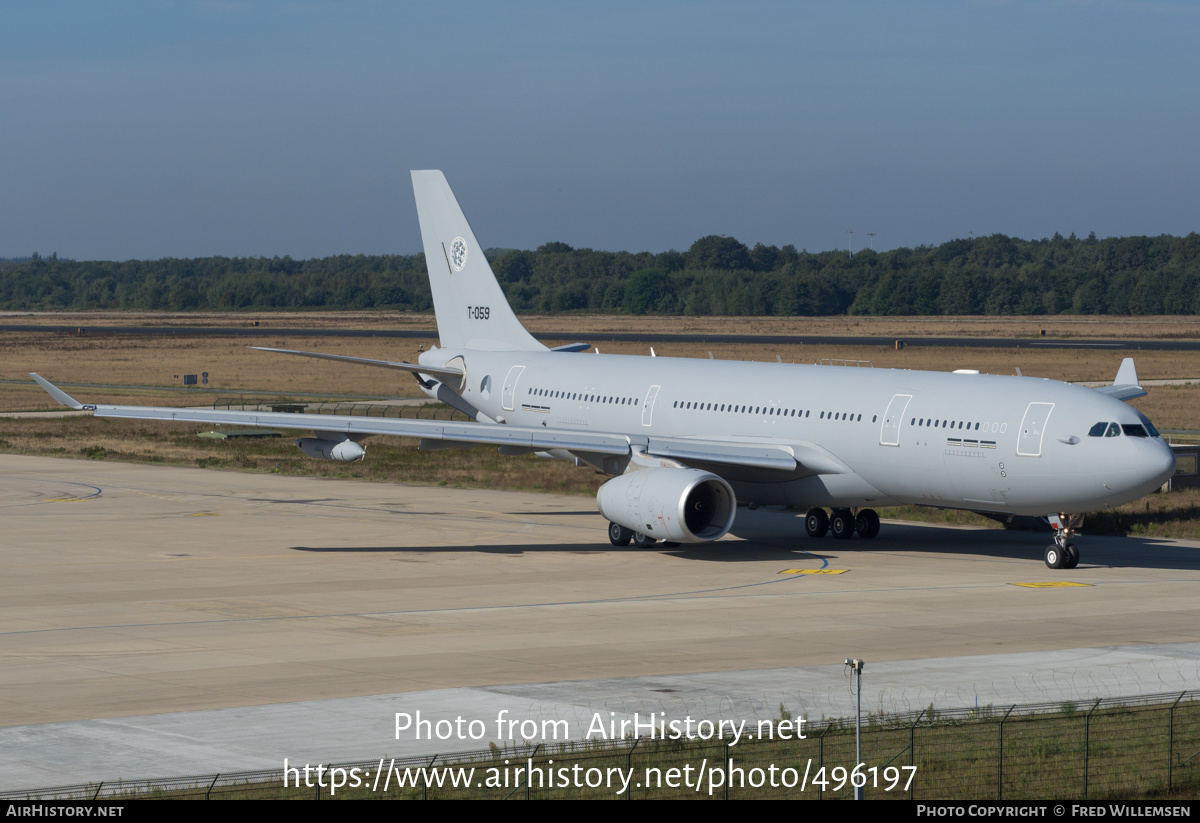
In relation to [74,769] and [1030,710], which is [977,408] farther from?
[74,769]

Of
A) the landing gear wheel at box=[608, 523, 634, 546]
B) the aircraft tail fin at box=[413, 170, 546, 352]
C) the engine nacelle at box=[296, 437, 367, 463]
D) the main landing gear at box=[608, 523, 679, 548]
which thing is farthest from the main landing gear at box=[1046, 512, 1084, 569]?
the aircraft tail fin at box=[413, 170, 546, 352]

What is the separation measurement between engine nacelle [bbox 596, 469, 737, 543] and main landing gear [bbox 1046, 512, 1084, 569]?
848 centimetres

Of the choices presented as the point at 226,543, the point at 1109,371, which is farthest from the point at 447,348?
the point at 1109,371

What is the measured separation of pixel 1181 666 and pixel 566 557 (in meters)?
18.8

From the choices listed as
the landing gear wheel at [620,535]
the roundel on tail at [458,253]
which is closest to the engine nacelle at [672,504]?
the landing gear wheel at [620,535]

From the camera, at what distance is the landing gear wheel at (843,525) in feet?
152

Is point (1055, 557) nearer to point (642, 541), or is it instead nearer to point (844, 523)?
point (844, 523)

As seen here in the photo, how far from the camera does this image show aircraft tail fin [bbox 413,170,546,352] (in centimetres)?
5612

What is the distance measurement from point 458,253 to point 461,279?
981 millimetres

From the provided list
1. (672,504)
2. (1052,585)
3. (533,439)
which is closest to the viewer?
(1052,585)

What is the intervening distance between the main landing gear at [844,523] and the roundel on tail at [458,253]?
1732cm

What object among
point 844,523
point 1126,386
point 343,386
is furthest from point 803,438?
point 343,386

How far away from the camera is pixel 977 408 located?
3931 centimetres

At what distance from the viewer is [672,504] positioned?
40.2m
